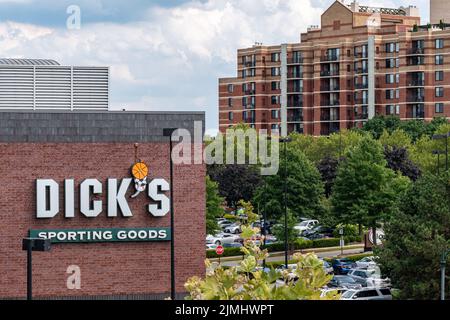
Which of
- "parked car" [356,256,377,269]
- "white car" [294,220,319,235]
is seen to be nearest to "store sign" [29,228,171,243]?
"parked car" [356,256,377,269]

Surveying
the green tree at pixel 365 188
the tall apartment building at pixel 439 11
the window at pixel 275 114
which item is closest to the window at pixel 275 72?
the window at pixel 275 114

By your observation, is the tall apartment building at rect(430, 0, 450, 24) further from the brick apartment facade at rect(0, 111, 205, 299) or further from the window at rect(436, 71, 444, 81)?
the brick apartment facade at rect(0, 111, 205, 299)

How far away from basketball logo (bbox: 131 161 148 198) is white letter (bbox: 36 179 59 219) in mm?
2170

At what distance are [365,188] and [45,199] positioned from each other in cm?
3750

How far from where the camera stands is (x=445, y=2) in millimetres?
148125

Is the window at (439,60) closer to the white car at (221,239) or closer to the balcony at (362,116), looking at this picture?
the balcony at (362,116)

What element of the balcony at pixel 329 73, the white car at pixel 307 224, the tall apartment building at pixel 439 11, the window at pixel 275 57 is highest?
the tall apartment building at pixel 439 11

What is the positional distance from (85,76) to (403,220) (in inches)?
572

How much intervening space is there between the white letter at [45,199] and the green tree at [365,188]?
36024 millimetres

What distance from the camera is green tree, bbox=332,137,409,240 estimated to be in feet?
210

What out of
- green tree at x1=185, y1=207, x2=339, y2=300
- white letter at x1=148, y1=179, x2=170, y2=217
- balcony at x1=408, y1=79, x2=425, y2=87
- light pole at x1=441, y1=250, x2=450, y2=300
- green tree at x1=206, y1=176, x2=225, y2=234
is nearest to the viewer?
green tree at x1=185, y1=207, x2=339, y2=300

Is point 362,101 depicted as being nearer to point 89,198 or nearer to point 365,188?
point 365,188

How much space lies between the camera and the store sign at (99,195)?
2958cm

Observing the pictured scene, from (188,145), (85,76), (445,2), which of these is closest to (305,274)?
(188,145)
